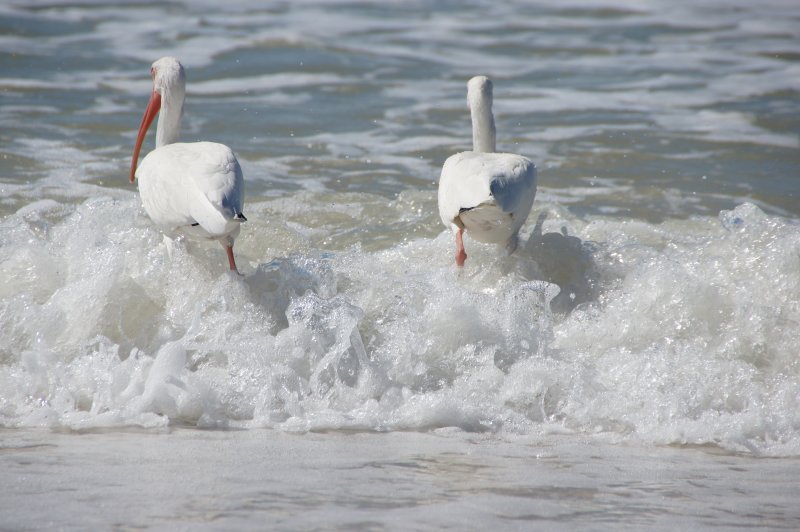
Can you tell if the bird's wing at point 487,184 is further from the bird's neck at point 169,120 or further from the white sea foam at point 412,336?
the bird's neck at point 169,120

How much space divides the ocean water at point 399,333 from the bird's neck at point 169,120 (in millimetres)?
602

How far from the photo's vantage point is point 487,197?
6.46m

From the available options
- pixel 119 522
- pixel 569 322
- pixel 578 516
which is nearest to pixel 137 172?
pixel 569 322

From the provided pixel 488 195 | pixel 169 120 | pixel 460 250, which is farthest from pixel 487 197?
pixel 169 120

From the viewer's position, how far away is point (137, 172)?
6992 mm

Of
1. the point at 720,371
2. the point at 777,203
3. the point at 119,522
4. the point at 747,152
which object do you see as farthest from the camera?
the point at 747,152

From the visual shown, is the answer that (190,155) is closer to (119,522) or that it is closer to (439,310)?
(439,310)

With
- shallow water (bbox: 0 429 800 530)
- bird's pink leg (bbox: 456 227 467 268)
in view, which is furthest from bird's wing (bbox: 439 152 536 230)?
shallow water (bbox: 0 429 800 530)

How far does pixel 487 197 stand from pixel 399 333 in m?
1.07

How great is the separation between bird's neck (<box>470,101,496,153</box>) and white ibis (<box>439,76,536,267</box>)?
67cm

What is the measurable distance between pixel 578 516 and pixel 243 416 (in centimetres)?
200

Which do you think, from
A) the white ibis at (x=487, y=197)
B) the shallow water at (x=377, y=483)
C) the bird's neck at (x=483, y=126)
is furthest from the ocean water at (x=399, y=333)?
the bird's neck at (x=483, y=126)

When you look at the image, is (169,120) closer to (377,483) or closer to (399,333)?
(399,333)

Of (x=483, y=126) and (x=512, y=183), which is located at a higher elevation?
(x=483, y=126)
